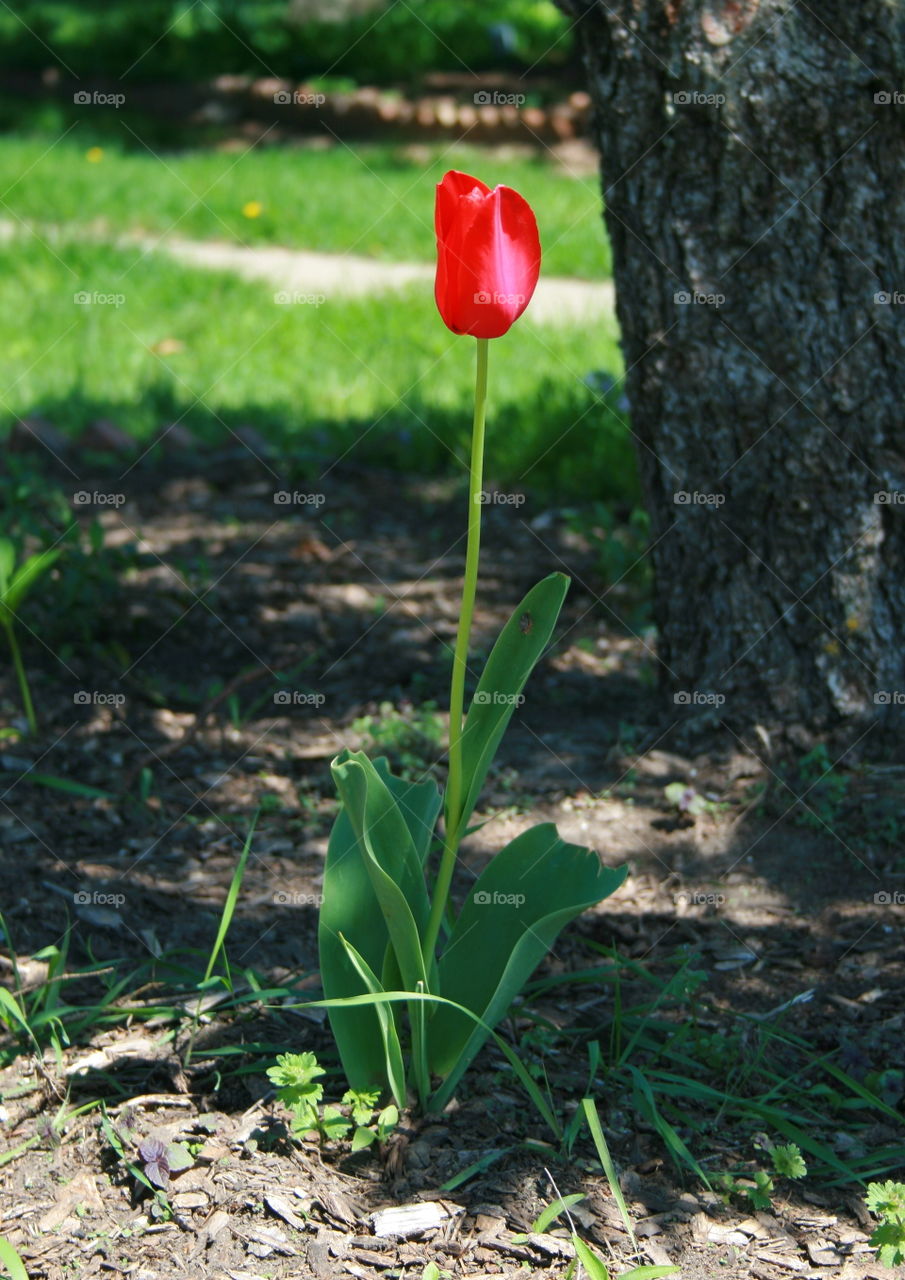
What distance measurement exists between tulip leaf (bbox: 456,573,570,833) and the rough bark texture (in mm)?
1003

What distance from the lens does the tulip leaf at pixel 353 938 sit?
1.82m

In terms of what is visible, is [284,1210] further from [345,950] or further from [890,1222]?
[890,1222]

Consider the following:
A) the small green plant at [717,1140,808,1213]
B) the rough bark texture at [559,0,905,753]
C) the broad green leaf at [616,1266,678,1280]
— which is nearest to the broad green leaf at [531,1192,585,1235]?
the broad green leaf at [616,1266,678,1280]

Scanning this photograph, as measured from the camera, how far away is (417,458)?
457cm

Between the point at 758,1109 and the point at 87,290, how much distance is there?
5.60m

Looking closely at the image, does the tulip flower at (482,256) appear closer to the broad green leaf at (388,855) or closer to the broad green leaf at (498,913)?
the broad green leaf at (388,855)

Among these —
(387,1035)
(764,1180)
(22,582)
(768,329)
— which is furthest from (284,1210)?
(768,329)

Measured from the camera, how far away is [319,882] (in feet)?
8.22

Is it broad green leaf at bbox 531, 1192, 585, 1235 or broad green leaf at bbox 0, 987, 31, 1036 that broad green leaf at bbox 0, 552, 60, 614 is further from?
broad green leaf at bbox 531, 1192, 585, 1235

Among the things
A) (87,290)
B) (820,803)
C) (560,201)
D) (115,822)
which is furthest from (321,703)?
(560,201)

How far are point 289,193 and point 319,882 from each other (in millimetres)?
7027

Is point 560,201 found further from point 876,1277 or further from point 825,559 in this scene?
point 876,1277

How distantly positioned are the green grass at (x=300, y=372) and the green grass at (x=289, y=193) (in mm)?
1142

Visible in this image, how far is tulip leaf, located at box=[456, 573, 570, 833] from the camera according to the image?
175 centimetres
